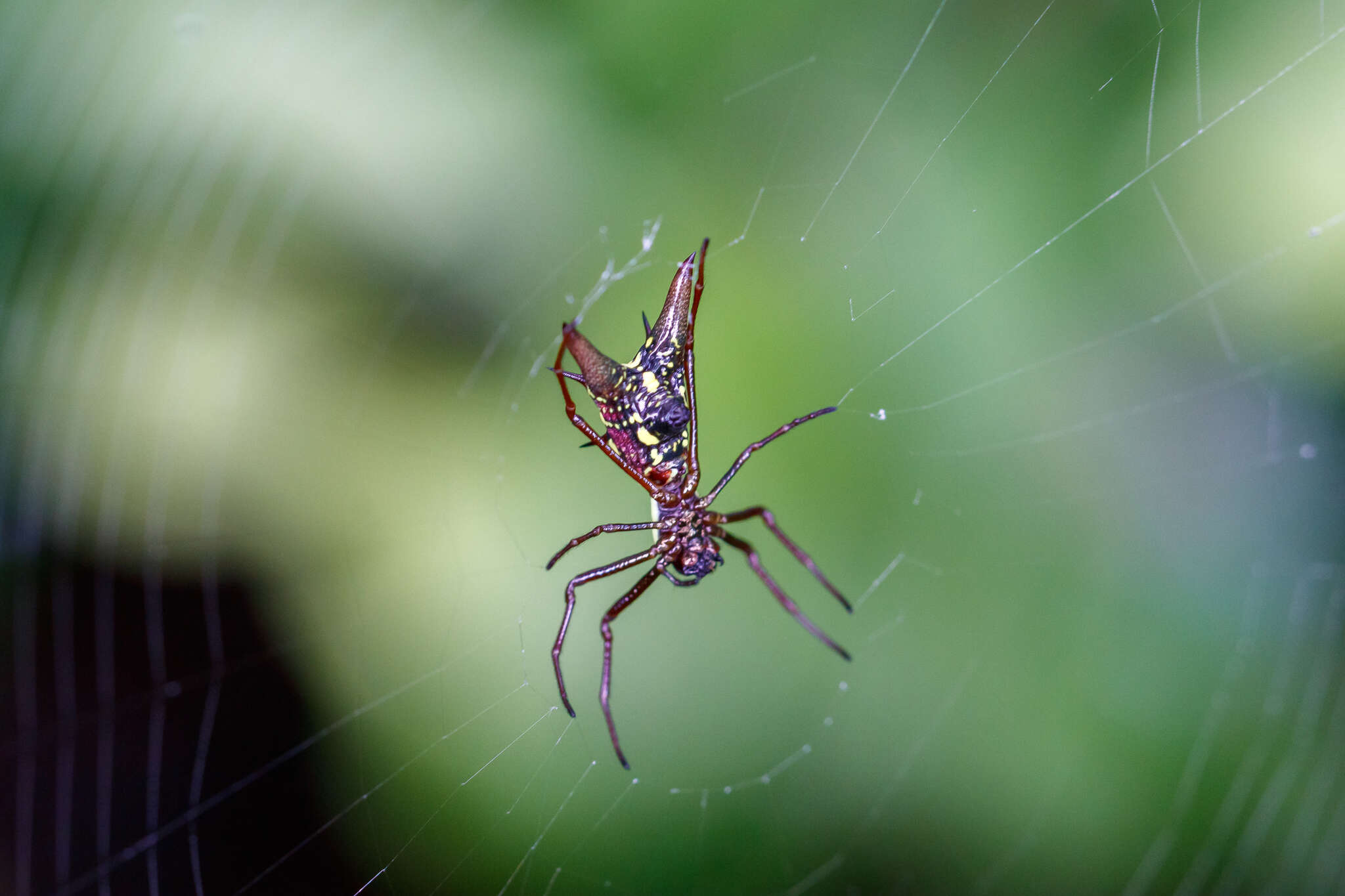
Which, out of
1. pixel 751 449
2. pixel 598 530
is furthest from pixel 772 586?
pixel 598 530

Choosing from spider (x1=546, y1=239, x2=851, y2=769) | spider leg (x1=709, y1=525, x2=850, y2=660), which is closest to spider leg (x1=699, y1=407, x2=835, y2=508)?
spider (x1=546, y1=239, x2=851, y2=769)

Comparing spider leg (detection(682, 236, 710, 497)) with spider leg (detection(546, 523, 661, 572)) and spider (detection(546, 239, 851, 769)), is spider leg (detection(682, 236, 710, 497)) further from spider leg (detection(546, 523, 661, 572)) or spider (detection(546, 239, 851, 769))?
spider leg (detection(546, 523, 661, 572))

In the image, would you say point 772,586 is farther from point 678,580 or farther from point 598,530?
point 598,530

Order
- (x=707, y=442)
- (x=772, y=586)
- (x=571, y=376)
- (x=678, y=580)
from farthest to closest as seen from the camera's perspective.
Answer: (x=707, y=442)
(x=678, y=580)
(x=571, y=376)
(x=772, y=586)

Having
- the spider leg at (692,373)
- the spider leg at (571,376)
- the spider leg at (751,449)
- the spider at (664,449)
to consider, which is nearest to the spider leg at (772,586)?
the spider at (664,449)

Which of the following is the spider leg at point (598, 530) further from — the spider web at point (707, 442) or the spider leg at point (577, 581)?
the spider web at point (707, 442)

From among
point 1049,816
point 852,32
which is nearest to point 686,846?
point 1049,816

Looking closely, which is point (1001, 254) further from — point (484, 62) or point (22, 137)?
point (22, 137)
